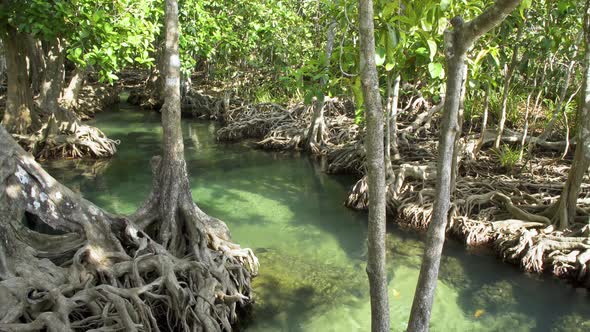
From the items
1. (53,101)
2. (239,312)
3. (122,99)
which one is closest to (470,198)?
(239,312)

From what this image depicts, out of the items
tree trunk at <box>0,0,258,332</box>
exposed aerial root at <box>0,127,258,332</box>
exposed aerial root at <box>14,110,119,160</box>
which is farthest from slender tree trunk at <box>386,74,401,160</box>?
exposed aerial root at <box>14,110,119,160</box>

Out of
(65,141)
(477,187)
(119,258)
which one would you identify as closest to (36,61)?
(65,141)

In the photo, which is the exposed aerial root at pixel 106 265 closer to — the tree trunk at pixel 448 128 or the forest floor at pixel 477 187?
the tree trunk at pixel 448 128

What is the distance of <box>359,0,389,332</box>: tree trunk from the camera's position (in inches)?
113

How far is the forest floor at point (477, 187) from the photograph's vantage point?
7133 mm

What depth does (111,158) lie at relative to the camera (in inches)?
514

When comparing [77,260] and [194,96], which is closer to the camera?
[77,260]

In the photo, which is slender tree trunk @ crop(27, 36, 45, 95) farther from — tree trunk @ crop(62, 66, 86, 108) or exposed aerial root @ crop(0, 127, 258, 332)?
exposed aerial root @ crop(0, 127, 258, 332)

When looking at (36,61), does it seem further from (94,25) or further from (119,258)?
(119,258)

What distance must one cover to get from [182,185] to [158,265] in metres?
1.23

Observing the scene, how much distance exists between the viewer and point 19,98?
11969mm

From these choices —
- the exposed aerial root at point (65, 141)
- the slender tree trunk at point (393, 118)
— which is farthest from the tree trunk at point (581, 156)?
the exposed aerial root at point (65, 141)

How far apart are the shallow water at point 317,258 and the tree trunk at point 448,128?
2.95 metres

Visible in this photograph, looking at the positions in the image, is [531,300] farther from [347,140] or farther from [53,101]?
[53,101]
